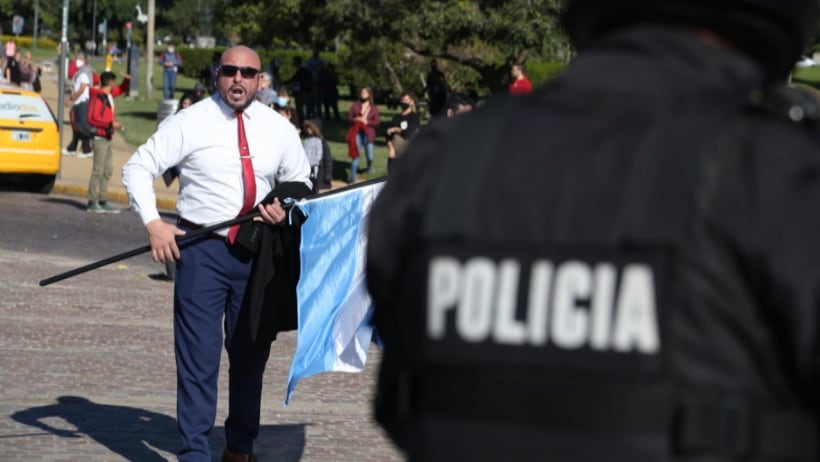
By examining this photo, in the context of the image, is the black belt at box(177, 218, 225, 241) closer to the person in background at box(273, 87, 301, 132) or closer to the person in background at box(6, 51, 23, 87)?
the person in background at box(273, 87, 301, 132)

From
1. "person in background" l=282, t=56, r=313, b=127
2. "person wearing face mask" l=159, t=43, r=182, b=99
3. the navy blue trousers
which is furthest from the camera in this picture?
"person wearing face mask" l=159, t=43, r=182, b=99

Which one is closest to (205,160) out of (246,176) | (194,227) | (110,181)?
(246,176)

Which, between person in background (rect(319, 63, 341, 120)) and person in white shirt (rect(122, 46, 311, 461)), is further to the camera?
person in background (rect(319, 63, 341, 120))

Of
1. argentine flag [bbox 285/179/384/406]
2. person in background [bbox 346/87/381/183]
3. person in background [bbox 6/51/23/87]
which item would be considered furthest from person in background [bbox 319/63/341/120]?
argentine flag [bbox 285/179/384/406]

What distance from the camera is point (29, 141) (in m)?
21.3

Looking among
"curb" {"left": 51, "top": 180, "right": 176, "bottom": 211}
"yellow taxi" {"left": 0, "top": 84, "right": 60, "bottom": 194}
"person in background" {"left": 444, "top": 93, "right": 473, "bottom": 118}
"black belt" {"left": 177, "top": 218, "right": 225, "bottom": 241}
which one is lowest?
"curb" {"left": 51, "top": 180, "right": 176, "bottom": 211}

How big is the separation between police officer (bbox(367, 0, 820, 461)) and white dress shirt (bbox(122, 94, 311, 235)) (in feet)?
14.3

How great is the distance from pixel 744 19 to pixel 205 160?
15.3ft

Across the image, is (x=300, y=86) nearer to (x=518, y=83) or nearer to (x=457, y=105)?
(x=518, y=83)

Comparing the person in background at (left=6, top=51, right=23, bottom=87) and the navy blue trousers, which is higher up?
the person in background at (left=6, top=51, right=23, bottom=87)

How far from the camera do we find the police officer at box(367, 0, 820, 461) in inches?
86.5

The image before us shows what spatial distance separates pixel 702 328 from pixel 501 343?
31 centimetres

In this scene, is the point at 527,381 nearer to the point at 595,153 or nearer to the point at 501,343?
the point at 501,343

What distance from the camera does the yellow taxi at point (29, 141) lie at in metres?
21.2
